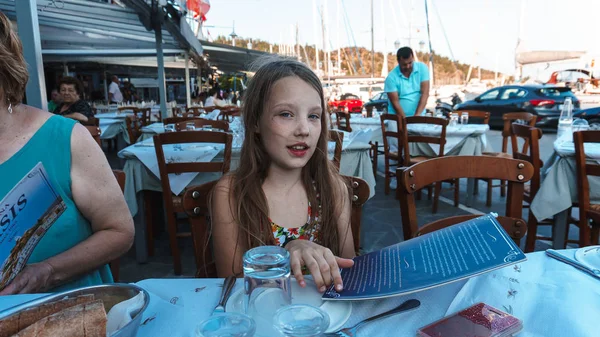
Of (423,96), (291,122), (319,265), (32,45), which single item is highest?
(32,45)

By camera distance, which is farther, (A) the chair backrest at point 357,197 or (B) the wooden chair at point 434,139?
(B) the wooden chair at point 434,139

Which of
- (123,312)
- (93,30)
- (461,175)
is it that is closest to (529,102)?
(93,30)

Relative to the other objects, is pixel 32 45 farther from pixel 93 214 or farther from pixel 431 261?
pixel 431 261

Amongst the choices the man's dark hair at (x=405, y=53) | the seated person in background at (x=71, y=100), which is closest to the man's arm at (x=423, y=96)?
the man's dark hair at (x=405, y=53)

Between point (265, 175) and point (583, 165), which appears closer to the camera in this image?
point (265, 175)

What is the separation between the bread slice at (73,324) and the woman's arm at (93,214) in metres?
0.69

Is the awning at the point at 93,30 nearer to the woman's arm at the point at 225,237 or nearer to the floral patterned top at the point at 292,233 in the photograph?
the woman's arm at the point at 225,237

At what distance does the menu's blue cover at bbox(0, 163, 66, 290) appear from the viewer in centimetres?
95

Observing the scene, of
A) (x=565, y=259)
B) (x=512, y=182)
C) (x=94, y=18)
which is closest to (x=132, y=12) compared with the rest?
(x=94, y=18)

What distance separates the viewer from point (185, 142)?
2.78m

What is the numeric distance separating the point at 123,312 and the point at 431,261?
0.55 metres

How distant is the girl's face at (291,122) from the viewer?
1272mm

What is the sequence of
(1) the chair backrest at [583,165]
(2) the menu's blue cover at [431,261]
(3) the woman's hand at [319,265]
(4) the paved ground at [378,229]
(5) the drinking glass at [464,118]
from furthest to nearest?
(5) the drinking glass at [464,118], (4) the paved ground at [378,229], (1) the chair backrest at [583,165], (3) the woman's hand at [319,265], (2) the menu's blue cover at [431,261]

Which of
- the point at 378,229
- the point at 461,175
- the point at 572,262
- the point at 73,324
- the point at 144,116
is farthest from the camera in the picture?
the point at 144,116
